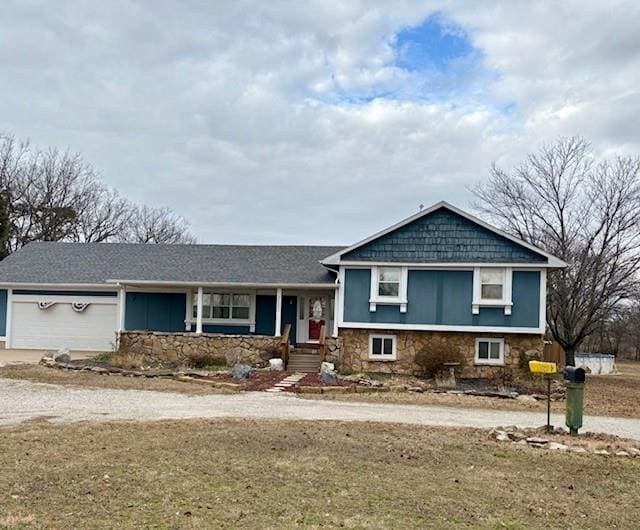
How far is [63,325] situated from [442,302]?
14.3m

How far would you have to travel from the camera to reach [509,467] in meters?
7.98

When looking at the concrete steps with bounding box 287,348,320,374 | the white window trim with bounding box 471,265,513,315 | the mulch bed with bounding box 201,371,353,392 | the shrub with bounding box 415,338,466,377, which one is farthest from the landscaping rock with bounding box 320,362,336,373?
the white window trim with bounding box 471,265,513,315

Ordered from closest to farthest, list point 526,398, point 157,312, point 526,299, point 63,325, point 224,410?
point 224,410 → point 526,398 → point 526,299 → point 157,312 → point 63,325

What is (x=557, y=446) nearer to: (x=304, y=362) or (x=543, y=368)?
(x=543, y=368)

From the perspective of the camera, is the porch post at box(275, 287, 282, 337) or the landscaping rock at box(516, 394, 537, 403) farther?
the porch post at box(275, 287, 282, 337)

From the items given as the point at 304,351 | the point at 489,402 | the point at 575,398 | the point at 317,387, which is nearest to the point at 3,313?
the point at 304,351

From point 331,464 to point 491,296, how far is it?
1385cm

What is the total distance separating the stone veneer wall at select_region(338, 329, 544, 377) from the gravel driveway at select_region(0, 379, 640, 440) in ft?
21.0

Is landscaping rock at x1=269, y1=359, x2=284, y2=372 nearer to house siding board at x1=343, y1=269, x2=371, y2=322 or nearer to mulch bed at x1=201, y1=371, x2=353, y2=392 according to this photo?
mulch bed at x1=201, y1=371, x2=353, y2=392

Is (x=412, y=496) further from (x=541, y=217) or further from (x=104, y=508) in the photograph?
(x=541, y=217)

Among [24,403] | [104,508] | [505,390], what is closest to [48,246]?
[24,403]

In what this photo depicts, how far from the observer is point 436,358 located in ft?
63.9

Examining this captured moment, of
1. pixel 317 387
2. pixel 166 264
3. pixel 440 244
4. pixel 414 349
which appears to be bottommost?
pixel 317 387

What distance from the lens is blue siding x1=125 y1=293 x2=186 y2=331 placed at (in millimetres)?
24562
